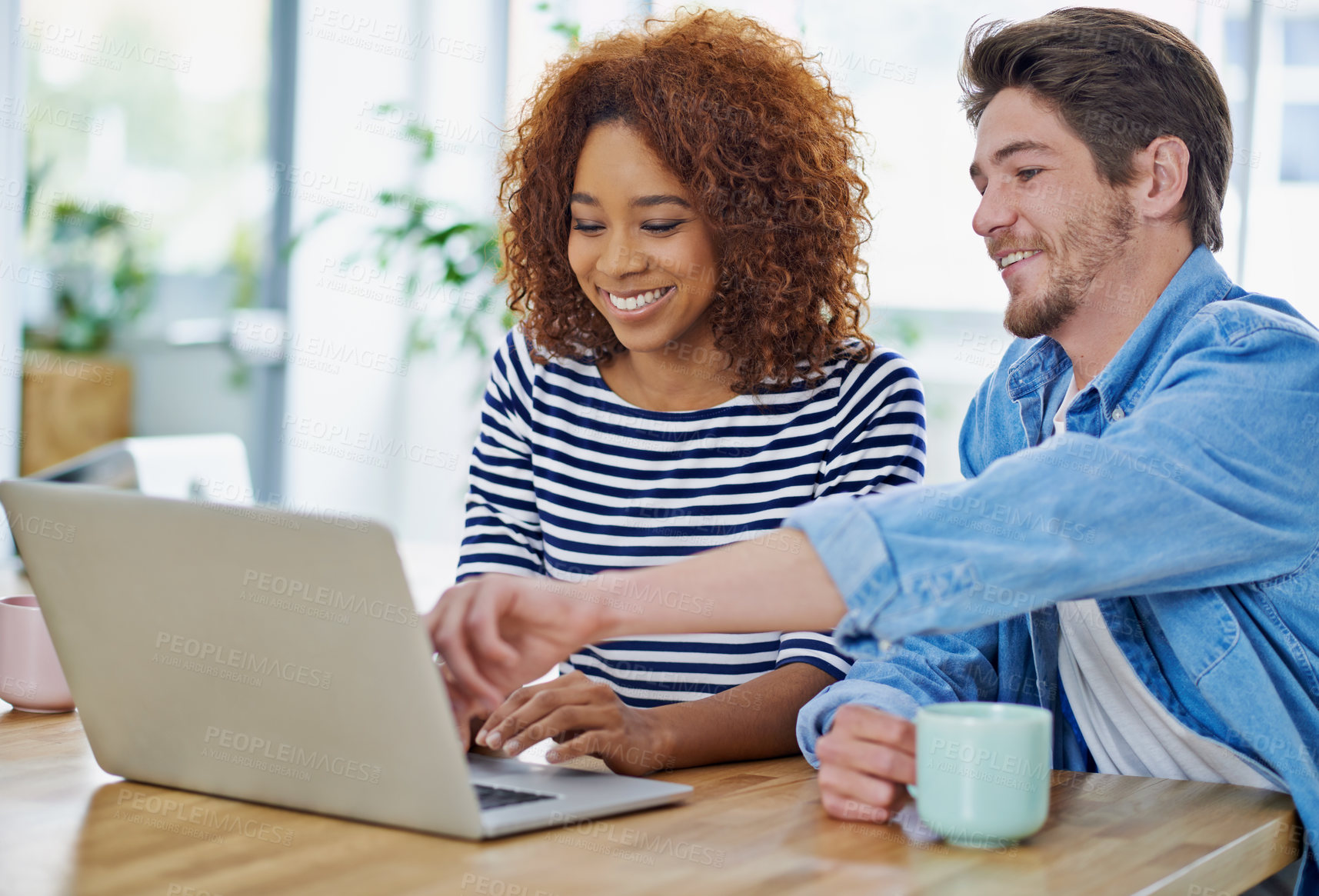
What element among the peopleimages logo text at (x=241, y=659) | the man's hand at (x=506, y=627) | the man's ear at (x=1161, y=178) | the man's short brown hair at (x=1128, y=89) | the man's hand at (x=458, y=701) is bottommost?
the man's hand at (x=458, y=701)

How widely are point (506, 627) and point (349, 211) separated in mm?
3643

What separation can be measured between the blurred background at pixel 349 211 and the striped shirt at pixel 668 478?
188 cm

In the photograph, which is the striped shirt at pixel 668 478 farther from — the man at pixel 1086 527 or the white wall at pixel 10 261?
the white wall at pixel 10 261

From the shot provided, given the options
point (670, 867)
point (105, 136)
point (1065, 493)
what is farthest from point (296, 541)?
point (105, 136)

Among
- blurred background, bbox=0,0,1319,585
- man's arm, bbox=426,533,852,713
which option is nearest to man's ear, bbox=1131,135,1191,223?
man's arm, bbox=426,533,852,713

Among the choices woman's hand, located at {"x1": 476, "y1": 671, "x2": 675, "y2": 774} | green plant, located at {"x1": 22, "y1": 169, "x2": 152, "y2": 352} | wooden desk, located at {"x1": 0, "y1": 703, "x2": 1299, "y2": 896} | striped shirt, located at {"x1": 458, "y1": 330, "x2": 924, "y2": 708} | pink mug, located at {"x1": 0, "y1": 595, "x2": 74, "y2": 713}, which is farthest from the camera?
green plant, located at {"x1": 22, "y1": 169, "x2": 152, "y2": 352}

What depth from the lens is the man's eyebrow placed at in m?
1.32

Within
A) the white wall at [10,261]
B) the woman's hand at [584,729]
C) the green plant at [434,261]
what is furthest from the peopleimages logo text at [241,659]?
the white wall at [10,261]

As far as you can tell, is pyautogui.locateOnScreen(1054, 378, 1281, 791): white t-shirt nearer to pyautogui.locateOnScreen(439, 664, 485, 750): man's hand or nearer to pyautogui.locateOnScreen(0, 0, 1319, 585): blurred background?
pyautogui.locateOnScreen(439, 664, 485, 750): man's hand

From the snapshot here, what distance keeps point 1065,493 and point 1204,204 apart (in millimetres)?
537

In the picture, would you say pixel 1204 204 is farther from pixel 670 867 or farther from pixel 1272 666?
pixel 670 867

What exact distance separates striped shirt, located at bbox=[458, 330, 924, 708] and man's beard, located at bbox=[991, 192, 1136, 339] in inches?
8.5

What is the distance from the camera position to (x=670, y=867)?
828mm

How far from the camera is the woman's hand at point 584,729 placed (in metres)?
1.11
